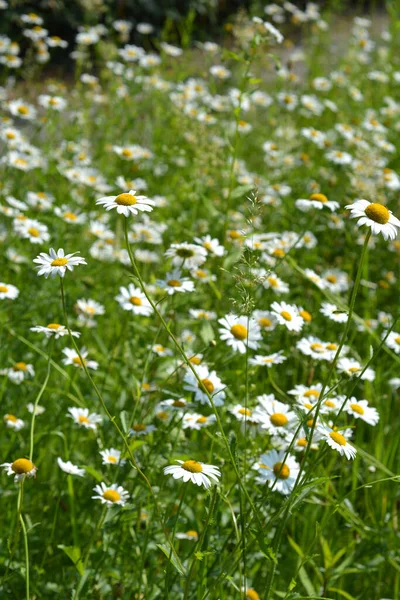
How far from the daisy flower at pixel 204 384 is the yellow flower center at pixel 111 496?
0.97 feet

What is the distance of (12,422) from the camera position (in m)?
2.16

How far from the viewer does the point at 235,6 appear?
9047 millimetres

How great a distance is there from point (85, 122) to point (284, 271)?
179cm

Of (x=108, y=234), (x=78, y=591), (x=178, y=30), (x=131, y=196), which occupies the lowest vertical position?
(x=178, y=30)

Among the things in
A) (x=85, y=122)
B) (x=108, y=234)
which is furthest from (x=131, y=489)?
(x=85, y=122)

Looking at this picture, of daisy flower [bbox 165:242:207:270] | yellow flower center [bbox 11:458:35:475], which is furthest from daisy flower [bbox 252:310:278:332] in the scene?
yellow flower center [bbox 11:458:35:475]

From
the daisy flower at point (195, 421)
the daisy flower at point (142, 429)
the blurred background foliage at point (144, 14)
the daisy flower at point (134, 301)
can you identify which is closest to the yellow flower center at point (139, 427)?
the daisy flower at point (142, 429)

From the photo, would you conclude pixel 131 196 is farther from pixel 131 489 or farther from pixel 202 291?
pixel 202 291

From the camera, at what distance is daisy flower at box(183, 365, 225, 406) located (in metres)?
1.91

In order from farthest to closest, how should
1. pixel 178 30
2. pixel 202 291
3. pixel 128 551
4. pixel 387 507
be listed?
pixel 178 30 → pixel 202 291 → pixel 387 507 → pixel 128 551

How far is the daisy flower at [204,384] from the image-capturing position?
→ 1911 millimetres

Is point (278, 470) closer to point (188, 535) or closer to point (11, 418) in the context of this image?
point (188, 535)

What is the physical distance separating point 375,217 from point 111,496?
842mm

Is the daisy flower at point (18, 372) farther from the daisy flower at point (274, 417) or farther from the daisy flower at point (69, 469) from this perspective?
the daisy flower at point (274, 417)
